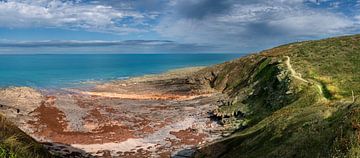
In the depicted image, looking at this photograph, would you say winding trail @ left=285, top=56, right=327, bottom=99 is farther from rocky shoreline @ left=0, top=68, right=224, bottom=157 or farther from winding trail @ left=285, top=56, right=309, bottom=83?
rocky shoreline @ left=0, top=68, right=224, bottom=157

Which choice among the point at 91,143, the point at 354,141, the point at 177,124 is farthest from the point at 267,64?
the point at 354,141

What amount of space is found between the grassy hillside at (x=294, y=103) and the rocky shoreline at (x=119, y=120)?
4.98 metres

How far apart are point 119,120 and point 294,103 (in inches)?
1142

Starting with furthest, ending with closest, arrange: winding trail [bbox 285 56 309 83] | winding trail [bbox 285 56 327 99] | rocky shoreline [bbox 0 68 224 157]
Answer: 1. winding trail [bbox 285 56 309 83]
2. winding trail [bbox 285 56 327 99]
3. rocky shoreline [bbox 0 68 224 157]

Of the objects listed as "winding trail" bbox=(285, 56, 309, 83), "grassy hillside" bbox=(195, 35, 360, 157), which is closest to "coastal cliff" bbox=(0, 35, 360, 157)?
"grassy hillside" bbox=(195, 35, 360, 157)

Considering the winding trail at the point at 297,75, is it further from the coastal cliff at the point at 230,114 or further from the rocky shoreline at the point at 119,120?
the rocky shoreline at the point at 119,120

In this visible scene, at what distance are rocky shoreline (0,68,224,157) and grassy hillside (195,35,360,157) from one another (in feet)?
16.3

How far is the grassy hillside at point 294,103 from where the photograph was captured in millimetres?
17562

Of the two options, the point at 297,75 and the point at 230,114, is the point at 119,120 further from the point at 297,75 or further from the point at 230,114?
the point at 297,75

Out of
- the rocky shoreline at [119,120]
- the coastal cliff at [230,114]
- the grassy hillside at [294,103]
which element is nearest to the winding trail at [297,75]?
the grassy hillside at [294,103]

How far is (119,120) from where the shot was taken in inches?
2379

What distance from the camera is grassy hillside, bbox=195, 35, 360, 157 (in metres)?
17.6

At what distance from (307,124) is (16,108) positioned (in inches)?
2161

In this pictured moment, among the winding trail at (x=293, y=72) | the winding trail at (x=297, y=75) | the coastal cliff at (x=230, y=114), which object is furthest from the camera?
the winding trail at (x=293, y=72)
